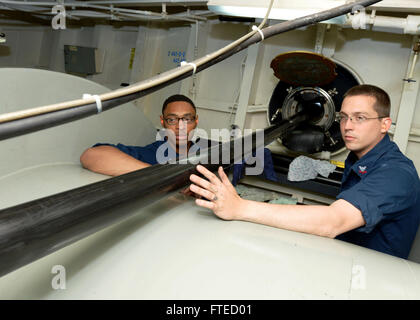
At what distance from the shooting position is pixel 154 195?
2.30ft

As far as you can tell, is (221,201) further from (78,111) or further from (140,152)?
(140,152)

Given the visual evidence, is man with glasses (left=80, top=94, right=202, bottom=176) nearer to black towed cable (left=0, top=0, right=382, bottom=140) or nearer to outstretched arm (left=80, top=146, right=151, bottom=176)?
outstretched arm (left=80, top=146, right=151, bottom=176)

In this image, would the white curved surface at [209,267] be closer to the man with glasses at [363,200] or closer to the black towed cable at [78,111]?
the man with glasses at [363,200]

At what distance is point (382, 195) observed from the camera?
31.8 inches

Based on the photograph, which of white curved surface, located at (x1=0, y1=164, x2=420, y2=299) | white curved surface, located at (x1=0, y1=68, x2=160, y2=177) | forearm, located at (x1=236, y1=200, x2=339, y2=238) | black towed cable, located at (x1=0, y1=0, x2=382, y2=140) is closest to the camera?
black towed cable, located at (x1=0, y1=0, x2=382, y2=140)

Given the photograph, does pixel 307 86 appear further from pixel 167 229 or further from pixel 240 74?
pixel 167 229

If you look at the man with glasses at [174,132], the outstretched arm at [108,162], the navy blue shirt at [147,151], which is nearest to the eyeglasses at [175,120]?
the man with glasses at [174,132]

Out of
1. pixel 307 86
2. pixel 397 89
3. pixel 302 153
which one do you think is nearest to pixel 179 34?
pixel 307 86

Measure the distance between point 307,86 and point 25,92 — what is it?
144 cm

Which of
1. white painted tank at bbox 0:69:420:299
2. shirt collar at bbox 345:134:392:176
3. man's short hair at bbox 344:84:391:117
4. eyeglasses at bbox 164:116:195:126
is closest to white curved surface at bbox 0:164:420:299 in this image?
white painted tank at bbox 0:69:420:299

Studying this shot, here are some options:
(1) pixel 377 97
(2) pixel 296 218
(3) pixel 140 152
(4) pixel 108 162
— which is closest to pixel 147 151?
(3) pixel 140 152

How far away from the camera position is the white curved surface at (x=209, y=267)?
0.51 meters

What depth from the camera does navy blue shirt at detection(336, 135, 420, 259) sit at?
0.79 metres

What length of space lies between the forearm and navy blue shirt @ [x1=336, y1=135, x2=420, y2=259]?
85mm
